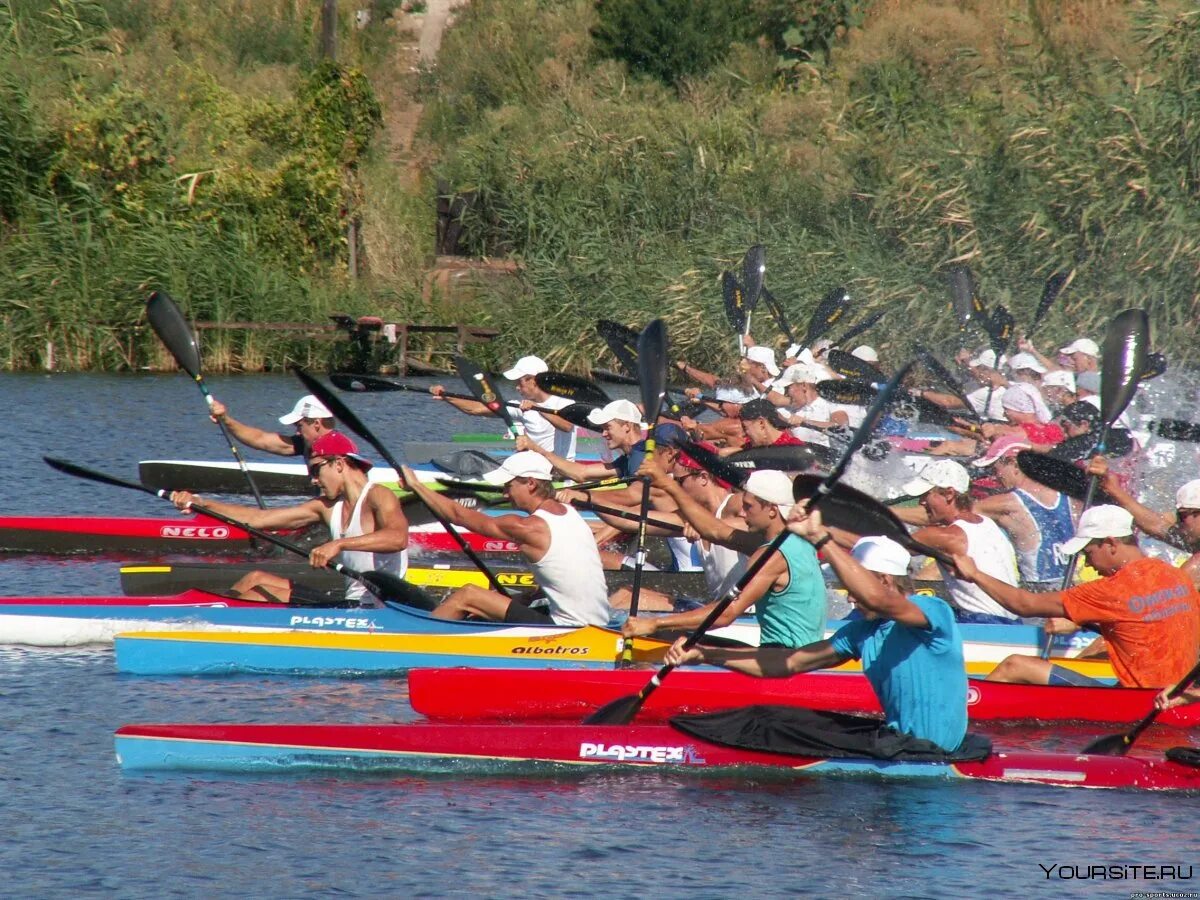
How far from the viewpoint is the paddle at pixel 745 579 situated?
7.58 m

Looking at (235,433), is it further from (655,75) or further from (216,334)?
(655,75)

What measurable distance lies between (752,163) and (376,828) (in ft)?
75.5

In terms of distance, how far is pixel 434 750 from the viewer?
27.1 ft

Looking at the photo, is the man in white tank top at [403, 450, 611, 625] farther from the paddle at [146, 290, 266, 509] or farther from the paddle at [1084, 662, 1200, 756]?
the paddle at [146, 290, 266, 509]

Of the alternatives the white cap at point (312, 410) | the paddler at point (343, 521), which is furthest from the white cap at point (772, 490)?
the white cap at point (312, 410)

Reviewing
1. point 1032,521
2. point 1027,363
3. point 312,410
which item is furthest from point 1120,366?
point 312,410

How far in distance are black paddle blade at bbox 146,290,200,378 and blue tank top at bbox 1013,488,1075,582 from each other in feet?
20.7

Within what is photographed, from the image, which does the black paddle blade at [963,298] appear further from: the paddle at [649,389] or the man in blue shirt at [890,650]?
the man in blue shirt at [890,650]

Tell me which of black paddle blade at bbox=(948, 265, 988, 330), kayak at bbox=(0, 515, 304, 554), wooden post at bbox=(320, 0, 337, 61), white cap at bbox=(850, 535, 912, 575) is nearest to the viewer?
white cap at bbox=(850, 535, 912, 575)

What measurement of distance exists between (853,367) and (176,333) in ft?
22.5

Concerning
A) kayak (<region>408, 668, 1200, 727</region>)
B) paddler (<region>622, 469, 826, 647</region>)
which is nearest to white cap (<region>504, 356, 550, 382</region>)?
kayak (<region>408, 668, 1200, 727</region>)

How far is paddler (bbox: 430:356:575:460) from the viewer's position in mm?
14438

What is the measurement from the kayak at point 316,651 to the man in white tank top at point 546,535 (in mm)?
221

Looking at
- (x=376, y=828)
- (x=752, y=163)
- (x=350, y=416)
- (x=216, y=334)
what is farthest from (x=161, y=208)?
(x=376, y=828)
